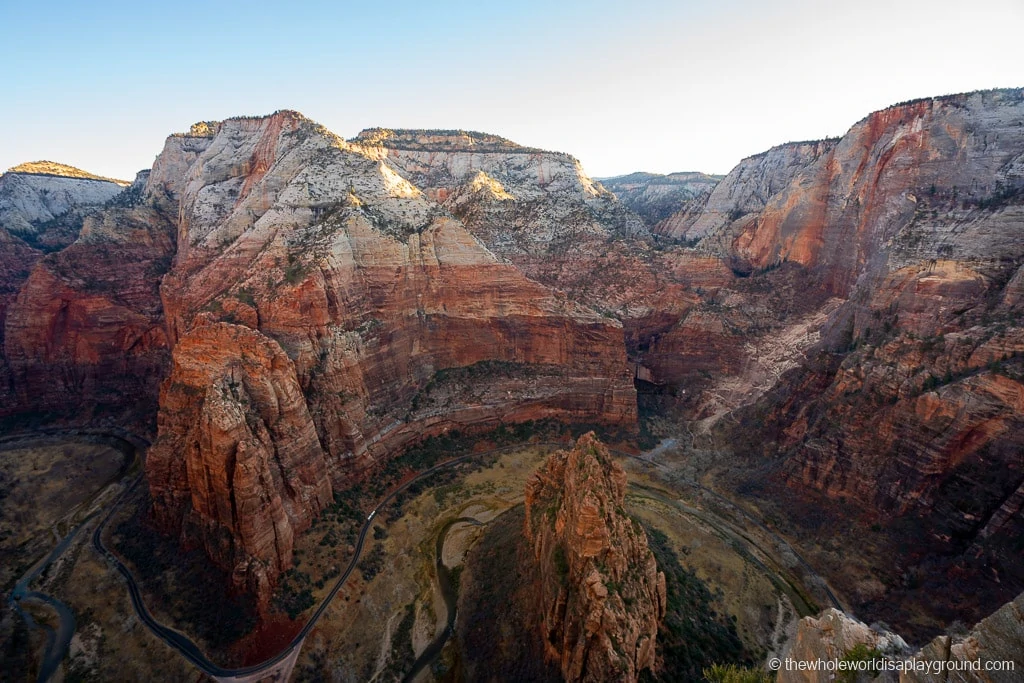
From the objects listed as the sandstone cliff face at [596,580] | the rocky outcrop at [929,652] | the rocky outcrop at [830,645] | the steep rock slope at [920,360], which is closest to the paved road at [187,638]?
the sandstone cliff face at [596,580]

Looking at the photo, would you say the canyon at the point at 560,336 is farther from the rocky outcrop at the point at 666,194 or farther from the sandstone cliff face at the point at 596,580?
the rocky outcrop at the point at 666,194

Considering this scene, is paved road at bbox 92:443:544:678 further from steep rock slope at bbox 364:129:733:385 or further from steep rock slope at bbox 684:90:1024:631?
steep rock slope at bbox 364:129:733:385

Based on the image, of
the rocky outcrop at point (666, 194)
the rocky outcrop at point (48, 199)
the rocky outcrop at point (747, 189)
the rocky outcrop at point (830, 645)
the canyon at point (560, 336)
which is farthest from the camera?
the rocky outcrop at point (666, 194)

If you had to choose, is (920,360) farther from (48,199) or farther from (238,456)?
(48,199)

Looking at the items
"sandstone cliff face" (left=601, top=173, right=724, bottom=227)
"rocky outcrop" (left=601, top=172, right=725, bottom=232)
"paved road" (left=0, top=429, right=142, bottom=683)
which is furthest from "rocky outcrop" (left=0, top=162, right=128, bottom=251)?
"rocky outcrop" (left=601, top=172, right=725, bottom=232)

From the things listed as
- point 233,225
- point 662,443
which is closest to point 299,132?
point 233,225

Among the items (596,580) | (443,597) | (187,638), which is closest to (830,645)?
(596,580)
